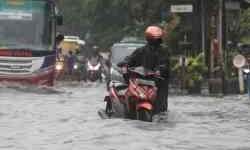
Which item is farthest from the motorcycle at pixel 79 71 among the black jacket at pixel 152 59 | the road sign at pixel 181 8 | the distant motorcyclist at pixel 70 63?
the black jacket at pixel 152 59

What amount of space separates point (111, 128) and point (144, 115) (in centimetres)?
111

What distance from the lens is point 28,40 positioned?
24078 millimetres

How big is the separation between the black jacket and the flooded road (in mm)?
816

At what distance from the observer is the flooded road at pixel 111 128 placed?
10.7 metres

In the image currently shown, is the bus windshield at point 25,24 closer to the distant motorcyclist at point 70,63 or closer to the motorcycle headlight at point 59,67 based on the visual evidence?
the motorcycle headlight at point 59,67

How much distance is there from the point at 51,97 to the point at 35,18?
3.88 metres

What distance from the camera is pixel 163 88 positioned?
44.6 feet

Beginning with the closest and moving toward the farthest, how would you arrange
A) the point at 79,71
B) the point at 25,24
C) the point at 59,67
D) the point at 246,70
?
the point at 25,24
the point at 246,70
the point at 59,67
the point at 79,71

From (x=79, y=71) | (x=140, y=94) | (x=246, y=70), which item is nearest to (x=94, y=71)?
(x=79, y=71)

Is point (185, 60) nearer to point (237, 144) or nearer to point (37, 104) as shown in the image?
point (37, 104)

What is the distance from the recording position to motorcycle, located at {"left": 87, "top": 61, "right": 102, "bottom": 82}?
39.2 m

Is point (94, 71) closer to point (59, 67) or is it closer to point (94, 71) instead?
point (94, 71)

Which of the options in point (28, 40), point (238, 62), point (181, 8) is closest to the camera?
point (28, 40)

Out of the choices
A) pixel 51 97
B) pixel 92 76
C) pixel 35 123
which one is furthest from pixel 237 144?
pixel 92 76
